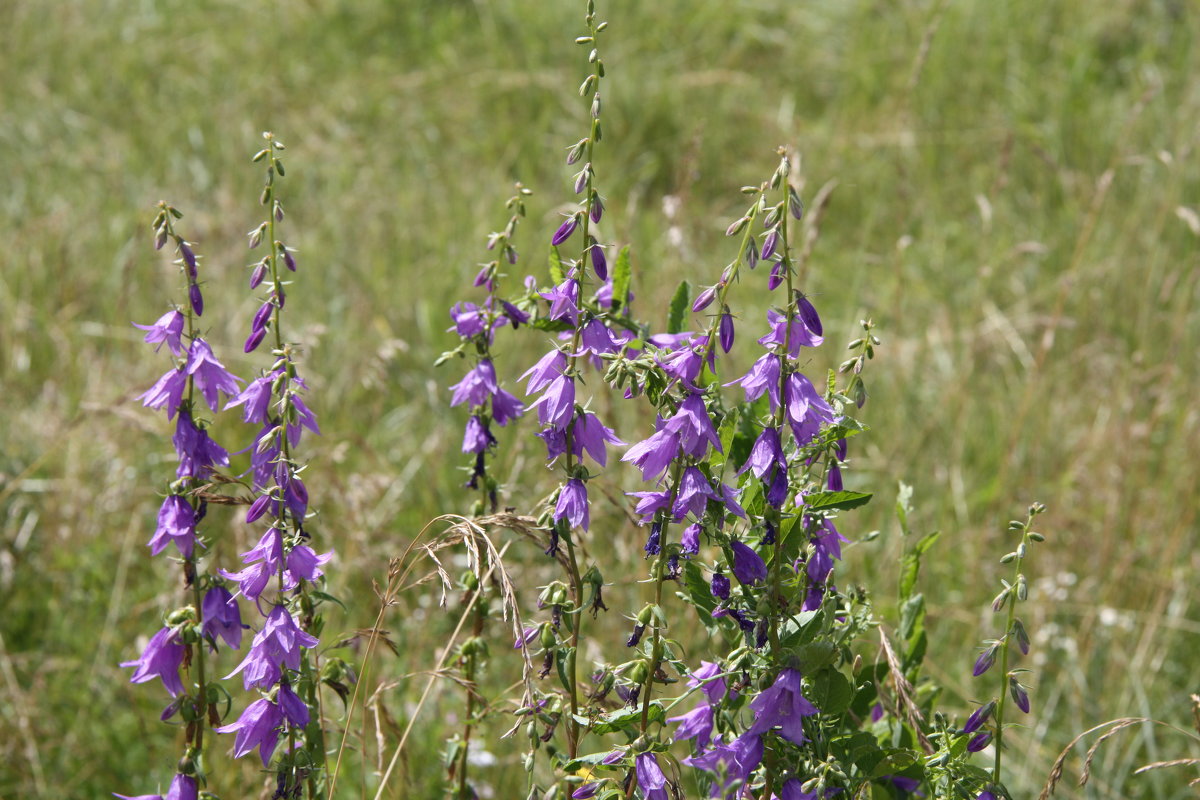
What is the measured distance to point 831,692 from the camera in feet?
5.40

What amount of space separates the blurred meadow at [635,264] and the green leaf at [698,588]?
0.51 m

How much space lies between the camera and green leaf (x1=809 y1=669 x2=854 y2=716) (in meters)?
1.64

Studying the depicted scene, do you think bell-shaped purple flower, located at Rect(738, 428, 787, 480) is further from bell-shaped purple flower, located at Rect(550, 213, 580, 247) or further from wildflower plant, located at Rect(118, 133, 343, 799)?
wildflower plant, located at Rect(118, 133, 343, 799)

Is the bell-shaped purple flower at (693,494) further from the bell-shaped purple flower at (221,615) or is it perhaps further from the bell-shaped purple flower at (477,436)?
the bell-shaped purple flower at (221,615)

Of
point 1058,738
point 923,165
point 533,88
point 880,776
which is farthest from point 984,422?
point 533,88

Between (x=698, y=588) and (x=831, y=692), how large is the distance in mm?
240

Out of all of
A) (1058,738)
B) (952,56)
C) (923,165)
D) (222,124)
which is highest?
(222,124)

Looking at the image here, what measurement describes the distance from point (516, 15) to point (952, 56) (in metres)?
2.54

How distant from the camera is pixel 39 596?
3414 millimetres

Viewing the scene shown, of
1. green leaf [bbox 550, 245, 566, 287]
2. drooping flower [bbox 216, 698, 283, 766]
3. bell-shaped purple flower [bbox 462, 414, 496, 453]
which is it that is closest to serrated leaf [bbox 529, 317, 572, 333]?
green leaf [bbox 550, 245, 566, 287]

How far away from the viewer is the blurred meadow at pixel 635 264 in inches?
127

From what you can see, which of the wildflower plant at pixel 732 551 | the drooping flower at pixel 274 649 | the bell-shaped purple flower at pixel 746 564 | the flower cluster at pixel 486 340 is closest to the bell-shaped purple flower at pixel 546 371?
the wildflower plant at pixel 732 551

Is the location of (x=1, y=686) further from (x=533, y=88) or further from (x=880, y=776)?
(x=533, y=88)

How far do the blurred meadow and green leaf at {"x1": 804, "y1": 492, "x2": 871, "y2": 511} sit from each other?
0.61m
